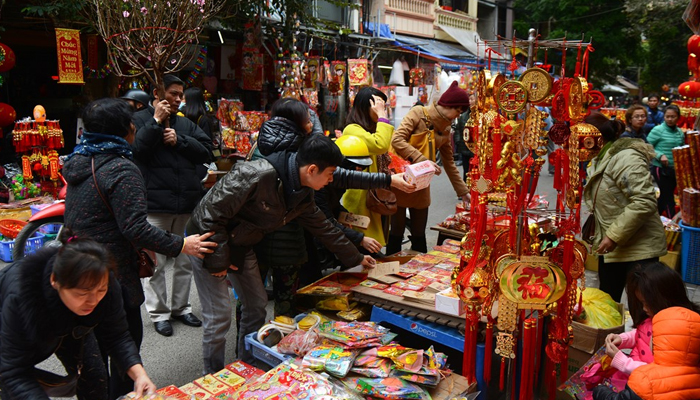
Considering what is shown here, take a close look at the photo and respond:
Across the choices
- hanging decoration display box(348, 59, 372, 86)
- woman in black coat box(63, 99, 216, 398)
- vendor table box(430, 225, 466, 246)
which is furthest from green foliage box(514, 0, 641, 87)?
woman in black coat box(63, 99, 216, 398)

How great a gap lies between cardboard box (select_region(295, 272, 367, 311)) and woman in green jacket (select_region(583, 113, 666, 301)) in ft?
5.36

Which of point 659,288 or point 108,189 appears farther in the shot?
point 108,189

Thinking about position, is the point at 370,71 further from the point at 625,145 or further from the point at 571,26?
the point at 571,26

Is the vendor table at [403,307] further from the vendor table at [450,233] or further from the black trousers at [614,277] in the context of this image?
the vendor table at [450,233]

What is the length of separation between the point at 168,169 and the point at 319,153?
1557mm

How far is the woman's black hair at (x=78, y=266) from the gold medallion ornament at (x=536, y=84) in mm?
1852

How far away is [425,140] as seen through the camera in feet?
15.0

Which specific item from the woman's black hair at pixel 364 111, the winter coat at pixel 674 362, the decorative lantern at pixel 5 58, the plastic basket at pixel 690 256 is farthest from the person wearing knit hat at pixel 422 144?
the decorative lantern at pixel 5 58

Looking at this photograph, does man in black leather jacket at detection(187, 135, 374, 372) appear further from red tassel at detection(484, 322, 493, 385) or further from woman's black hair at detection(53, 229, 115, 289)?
red tassel at detection(484, 322, 493, 385)

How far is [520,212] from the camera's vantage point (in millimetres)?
2500

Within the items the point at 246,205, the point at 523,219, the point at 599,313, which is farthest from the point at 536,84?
the point at 246,205

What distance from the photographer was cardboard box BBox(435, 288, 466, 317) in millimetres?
2809

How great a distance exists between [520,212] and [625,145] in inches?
55.5

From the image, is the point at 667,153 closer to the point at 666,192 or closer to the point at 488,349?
the point at 666,192
